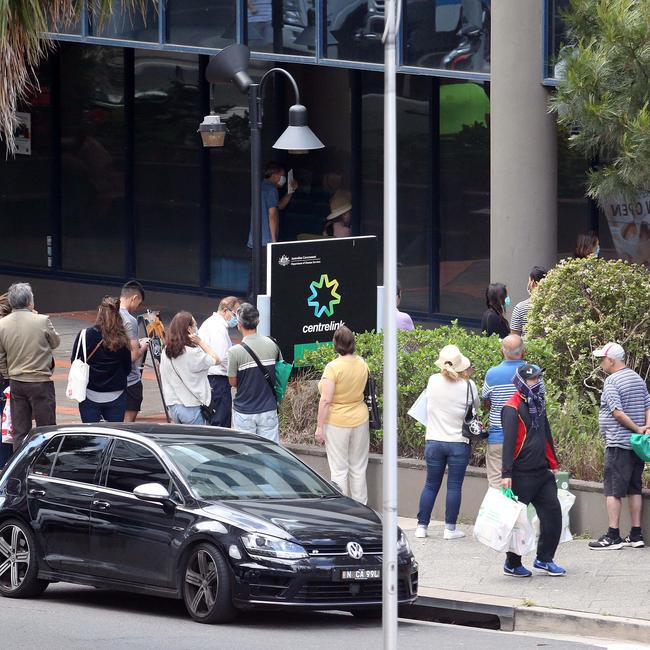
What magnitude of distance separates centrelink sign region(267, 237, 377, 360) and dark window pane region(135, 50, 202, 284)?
35.9ft

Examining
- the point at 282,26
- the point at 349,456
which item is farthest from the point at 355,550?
the point at 282,26

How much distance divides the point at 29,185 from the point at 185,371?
15856 mm

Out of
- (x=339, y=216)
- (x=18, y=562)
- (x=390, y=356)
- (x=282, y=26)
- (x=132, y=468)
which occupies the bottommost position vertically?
(x=18, y=562)

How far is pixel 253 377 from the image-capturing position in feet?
47.0

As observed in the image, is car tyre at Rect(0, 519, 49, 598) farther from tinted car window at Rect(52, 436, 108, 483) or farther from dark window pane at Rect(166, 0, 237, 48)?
dark window pane at Rect(166, 0, 237, 48)

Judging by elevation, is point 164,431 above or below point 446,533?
above

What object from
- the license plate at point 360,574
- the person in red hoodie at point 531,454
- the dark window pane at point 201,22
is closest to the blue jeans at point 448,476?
the person in red hoodie at point 531,454

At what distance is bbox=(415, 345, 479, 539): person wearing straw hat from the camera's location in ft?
43.1

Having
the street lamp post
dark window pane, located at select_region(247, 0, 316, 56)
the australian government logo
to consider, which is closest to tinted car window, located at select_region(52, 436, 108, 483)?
the street lamp post

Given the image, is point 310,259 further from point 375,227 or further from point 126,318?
point 375,227

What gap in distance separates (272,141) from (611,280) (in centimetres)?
1148

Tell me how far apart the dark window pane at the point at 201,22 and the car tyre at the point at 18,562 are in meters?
11.3

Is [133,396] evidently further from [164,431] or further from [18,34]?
[18,34]

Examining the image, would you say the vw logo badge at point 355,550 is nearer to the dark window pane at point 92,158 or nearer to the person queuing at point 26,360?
the person queuing at point 26,360
